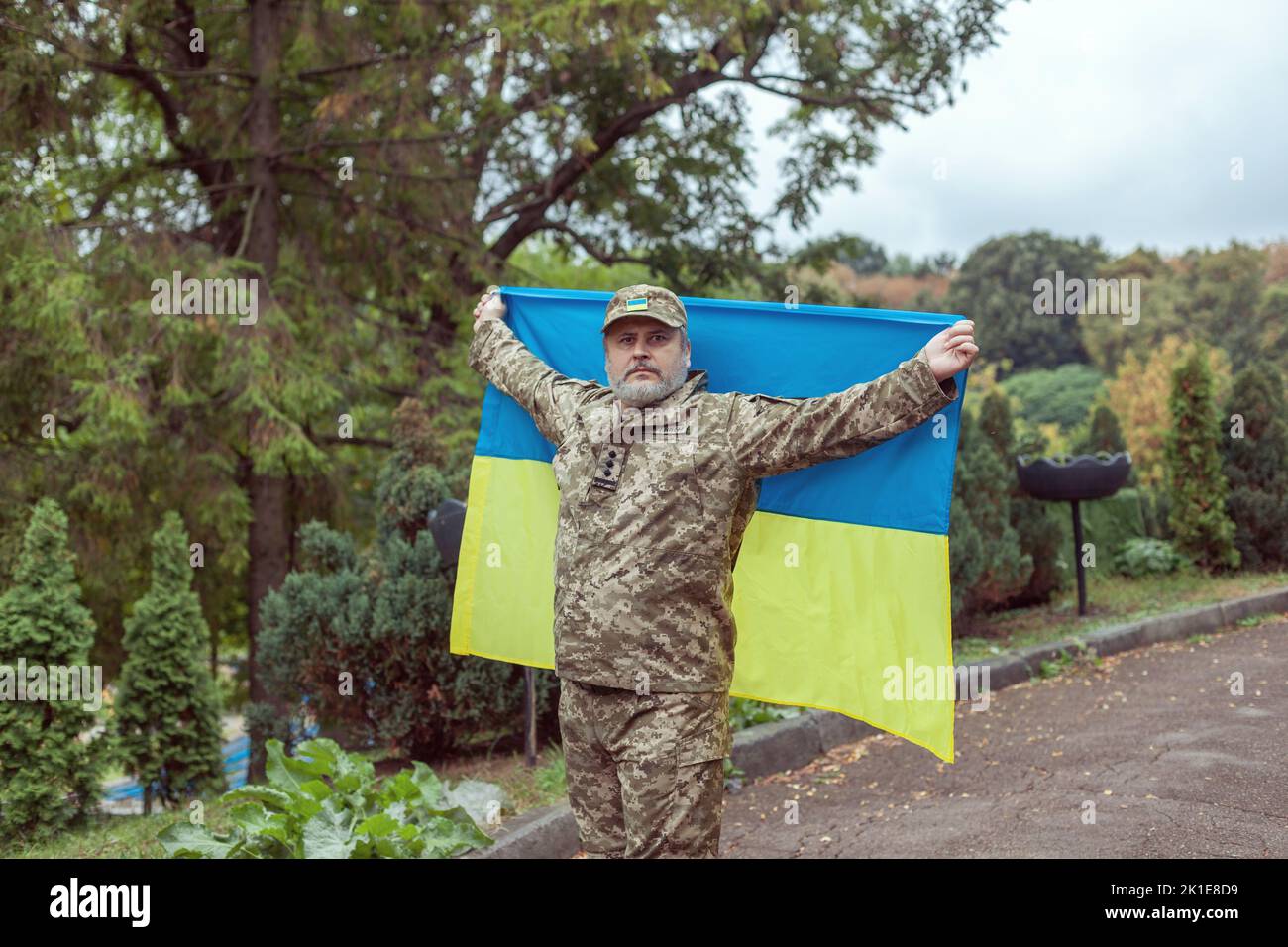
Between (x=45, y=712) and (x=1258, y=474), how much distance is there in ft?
33.7

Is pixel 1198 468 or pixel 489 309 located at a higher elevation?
pixel 489 309

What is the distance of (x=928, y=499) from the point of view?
164 inches

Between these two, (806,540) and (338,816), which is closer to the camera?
(806,540)

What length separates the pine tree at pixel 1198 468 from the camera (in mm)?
10797

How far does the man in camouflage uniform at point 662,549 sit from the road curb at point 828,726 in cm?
165

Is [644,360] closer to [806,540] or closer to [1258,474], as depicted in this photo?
[806,540]

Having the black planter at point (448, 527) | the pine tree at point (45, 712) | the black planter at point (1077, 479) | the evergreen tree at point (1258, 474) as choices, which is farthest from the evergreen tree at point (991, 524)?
the pine tree at point (45, 712)

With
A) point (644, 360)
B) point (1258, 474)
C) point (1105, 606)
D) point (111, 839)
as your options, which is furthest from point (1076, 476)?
point (111, 839)

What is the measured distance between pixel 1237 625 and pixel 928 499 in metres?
6.36

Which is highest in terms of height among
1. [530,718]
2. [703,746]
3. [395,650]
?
[703,746]

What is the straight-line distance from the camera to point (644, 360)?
3.83 meters
